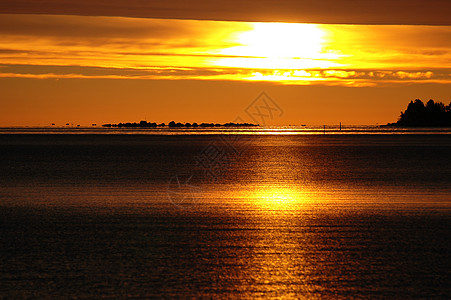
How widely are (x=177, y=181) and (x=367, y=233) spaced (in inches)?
733

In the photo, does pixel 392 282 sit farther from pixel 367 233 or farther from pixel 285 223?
pixel 285 223

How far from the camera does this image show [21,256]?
1398 centimetres

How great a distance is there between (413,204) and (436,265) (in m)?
10.9

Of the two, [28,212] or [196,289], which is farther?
[28,212]

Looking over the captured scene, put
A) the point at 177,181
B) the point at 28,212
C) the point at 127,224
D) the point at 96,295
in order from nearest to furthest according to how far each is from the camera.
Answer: the point at 96,295 → the point at 127,224 → the point at 28,212 → the point at 177,181

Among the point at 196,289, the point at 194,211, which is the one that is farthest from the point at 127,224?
the point at 196,289

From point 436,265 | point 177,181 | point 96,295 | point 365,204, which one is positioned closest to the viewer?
point 96,295

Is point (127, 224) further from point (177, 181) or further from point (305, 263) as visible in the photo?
point (177, 181)

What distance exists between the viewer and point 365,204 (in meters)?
23.8

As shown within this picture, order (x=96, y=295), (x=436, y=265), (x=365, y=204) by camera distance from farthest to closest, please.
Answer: (x=365, y=204)
(x=436, y=265)
(x=96, y=295)

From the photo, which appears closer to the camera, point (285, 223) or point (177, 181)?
point (285, 223)

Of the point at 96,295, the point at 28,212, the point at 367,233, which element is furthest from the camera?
the point at 28,212

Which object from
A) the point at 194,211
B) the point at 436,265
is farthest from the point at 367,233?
the point at 194,211

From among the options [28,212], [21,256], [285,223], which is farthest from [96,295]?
[28,212]
